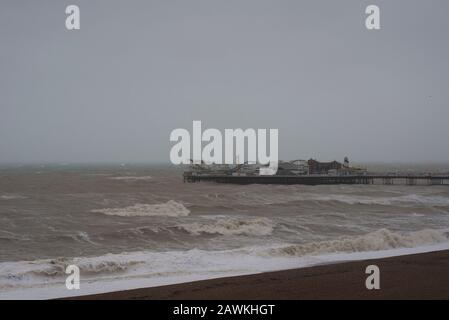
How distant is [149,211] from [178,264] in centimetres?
1509

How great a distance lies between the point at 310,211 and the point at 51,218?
45.8ft

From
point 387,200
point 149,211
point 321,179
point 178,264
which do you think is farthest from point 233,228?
point 321,179

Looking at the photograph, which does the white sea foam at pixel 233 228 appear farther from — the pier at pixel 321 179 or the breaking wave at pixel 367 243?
the pier at pixel 321 179

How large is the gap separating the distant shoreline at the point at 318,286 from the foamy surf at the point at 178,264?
801 millimetres

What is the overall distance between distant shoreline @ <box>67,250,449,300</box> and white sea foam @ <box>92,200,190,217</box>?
15226 mm

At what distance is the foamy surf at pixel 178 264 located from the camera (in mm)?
9867

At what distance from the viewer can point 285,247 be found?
1406 centimetres

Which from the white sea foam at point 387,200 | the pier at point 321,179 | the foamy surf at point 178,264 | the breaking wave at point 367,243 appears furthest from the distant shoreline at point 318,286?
the pier at point 321,179

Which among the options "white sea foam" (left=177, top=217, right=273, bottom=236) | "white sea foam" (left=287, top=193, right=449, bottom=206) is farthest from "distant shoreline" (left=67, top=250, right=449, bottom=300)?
"white sea foam" (left=287, top=193, right=449, bottom=206)

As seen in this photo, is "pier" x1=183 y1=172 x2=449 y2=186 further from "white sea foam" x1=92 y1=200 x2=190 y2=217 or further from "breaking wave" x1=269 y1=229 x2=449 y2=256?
"breaking wave" x1=269 y1=229 x2=449 y2=256
